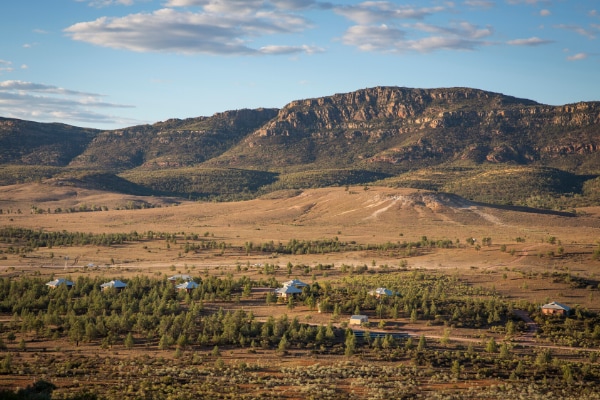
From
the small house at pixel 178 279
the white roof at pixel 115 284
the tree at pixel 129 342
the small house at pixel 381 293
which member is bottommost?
the tree at pixel 129 342

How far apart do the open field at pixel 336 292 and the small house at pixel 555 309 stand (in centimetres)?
111

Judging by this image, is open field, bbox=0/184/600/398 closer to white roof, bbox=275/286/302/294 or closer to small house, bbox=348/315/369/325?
small house, bbox=348/315/369/325

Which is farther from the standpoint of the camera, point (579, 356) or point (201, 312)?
point (201, 312)

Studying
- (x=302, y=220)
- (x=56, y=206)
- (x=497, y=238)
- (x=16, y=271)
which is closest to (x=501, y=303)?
(x=497, y=238)

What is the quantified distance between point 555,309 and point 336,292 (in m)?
15.4

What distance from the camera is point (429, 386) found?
1233 inches

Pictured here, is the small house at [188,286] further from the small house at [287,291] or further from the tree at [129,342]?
the tree at [129,342]

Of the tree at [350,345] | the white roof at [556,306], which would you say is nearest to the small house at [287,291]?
the tree at [350,345]

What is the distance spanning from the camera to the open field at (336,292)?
32031 mm

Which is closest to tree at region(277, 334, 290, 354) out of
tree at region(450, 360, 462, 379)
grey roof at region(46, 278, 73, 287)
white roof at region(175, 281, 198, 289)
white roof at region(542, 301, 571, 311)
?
tree at region(450, 360, 462, 379)

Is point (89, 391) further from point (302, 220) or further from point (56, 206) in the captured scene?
point (56, 206)

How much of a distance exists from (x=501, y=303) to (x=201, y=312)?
2097cm

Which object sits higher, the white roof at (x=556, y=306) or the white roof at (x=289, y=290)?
the white roof at (x=556, y=306)

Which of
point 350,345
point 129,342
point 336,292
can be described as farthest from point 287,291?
point 129,342
